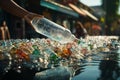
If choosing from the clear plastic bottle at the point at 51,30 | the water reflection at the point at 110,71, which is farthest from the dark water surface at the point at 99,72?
the clear plastic bottle at the point at 51,30

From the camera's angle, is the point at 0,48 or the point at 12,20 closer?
the point at 0,48

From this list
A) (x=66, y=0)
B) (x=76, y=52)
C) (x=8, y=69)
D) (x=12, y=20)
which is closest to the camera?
(x=8, y=69)

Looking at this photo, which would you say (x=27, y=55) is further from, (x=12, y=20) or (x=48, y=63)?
(x=12, y=20)

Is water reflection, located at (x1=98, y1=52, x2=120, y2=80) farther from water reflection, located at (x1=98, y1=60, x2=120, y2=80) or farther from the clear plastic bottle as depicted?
the clear plastic bottle

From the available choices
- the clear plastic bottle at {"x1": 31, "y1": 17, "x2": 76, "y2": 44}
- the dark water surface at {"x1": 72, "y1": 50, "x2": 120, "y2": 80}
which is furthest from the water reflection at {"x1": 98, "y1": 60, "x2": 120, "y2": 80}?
the clear plastic bottle at {"x1": 31, "y1": 17, "x2": 76, "y2": 44}

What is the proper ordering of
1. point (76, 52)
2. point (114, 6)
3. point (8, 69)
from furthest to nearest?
point (114, 6)
point (76, 52)
point (8, 69)

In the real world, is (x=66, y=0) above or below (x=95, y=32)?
above

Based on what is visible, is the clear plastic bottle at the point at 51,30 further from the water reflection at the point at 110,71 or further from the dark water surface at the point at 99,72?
the water reflection at the point at 110,71

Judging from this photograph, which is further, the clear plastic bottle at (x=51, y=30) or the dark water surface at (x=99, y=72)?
the clear plastic bottle at (x=51, y=30)

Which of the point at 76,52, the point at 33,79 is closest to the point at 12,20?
the point at 76,52
